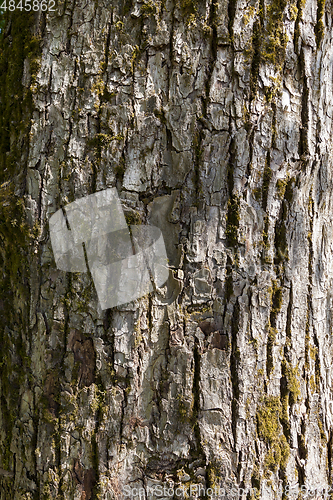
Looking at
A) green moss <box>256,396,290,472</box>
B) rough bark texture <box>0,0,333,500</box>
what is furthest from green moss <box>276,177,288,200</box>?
green moss <box>256,396,290,472</box>

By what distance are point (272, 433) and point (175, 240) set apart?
31.7 inches

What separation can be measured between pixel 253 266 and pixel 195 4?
0.97m

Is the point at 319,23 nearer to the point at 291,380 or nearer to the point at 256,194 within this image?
the point at 256,194

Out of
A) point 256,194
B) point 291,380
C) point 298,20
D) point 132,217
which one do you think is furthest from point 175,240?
point 298,20

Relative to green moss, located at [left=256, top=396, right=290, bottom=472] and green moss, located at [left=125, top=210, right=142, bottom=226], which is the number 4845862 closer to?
green moss, located at [left=125, top=210, right=142, bottom=226]

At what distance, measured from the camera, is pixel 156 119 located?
125cm

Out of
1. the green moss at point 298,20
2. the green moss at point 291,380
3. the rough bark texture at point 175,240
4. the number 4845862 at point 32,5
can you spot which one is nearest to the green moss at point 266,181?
the rough bark texture at point 175,240

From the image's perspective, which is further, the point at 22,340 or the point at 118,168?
the point at 22,340

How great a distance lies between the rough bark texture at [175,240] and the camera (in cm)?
125

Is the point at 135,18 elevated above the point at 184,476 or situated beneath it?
elevated above

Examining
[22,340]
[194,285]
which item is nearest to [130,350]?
[194,285]

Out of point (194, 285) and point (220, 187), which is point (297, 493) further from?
point (220, 187)

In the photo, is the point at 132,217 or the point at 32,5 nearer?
the point at 132,217

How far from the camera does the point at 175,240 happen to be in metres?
1.26
